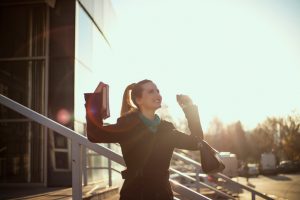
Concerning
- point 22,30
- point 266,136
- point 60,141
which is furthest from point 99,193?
point 266,136

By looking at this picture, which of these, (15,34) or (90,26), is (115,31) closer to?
(90,26)

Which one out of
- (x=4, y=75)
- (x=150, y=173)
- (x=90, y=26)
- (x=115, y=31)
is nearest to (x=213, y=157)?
(x=150, y=173)

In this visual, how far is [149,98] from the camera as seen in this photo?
243cm

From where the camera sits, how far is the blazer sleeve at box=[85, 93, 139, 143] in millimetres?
2172

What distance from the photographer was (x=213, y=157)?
2.20m

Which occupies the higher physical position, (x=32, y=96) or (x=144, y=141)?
(x=32, y=96)

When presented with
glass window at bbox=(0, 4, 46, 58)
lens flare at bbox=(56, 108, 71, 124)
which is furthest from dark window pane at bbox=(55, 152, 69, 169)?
glass window at bbox=(0, 4, 46, 58)

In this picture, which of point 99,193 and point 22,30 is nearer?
point 99,193

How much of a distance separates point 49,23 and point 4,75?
1628 millimetres

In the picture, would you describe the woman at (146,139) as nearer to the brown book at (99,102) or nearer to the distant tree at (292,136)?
the brown book at (99,102)

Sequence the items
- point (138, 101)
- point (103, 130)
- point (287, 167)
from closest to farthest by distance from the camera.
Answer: point (103, 130) < point (138, 101) < point (287, 167)

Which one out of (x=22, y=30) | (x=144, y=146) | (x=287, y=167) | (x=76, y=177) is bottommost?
(x=287, y=167)

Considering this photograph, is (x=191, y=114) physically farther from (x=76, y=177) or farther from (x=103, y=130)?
→ (x=76, y=177)

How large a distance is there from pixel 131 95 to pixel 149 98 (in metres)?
0.20
